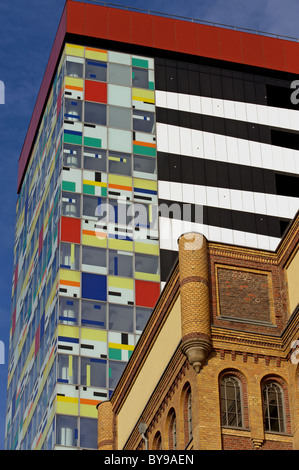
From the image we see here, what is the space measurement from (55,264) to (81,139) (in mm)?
10535

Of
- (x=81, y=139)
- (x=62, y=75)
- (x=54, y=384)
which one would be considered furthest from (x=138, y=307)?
(x=62, y=75)

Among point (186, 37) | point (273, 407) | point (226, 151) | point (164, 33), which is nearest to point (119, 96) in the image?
point (164, 33)

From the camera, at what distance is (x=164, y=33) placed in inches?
3644

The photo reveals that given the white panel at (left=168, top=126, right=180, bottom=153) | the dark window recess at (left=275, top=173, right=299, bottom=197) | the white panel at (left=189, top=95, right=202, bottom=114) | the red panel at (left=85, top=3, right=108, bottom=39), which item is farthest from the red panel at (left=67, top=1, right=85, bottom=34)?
the dark window recess at (left=275, top=173, right=299, bottom=197)

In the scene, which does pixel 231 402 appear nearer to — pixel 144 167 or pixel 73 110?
pixel 144 167

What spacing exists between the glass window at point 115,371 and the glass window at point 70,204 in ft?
40.1

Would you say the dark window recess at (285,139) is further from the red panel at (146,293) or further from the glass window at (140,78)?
the red panel at (146,293)

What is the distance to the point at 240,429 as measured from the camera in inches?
1778

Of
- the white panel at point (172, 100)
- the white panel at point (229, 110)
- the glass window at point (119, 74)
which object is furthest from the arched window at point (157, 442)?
the white panel at point (229, 110)

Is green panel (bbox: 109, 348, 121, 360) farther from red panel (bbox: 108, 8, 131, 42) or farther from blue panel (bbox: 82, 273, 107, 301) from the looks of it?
red panel (bbox: 108, 8, 131, 42)

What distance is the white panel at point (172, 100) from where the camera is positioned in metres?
89.9

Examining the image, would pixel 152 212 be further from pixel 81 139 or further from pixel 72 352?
pixel 72 352

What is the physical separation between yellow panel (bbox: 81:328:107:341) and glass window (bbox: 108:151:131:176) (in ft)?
45.3
